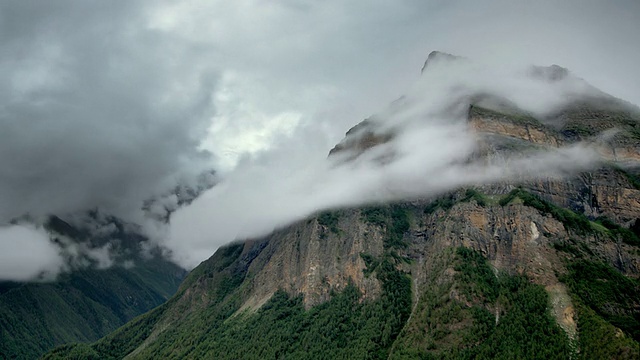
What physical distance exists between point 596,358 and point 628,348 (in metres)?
12.9

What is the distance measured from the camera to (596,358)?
198 m

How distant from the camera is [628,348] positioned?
193875mm
